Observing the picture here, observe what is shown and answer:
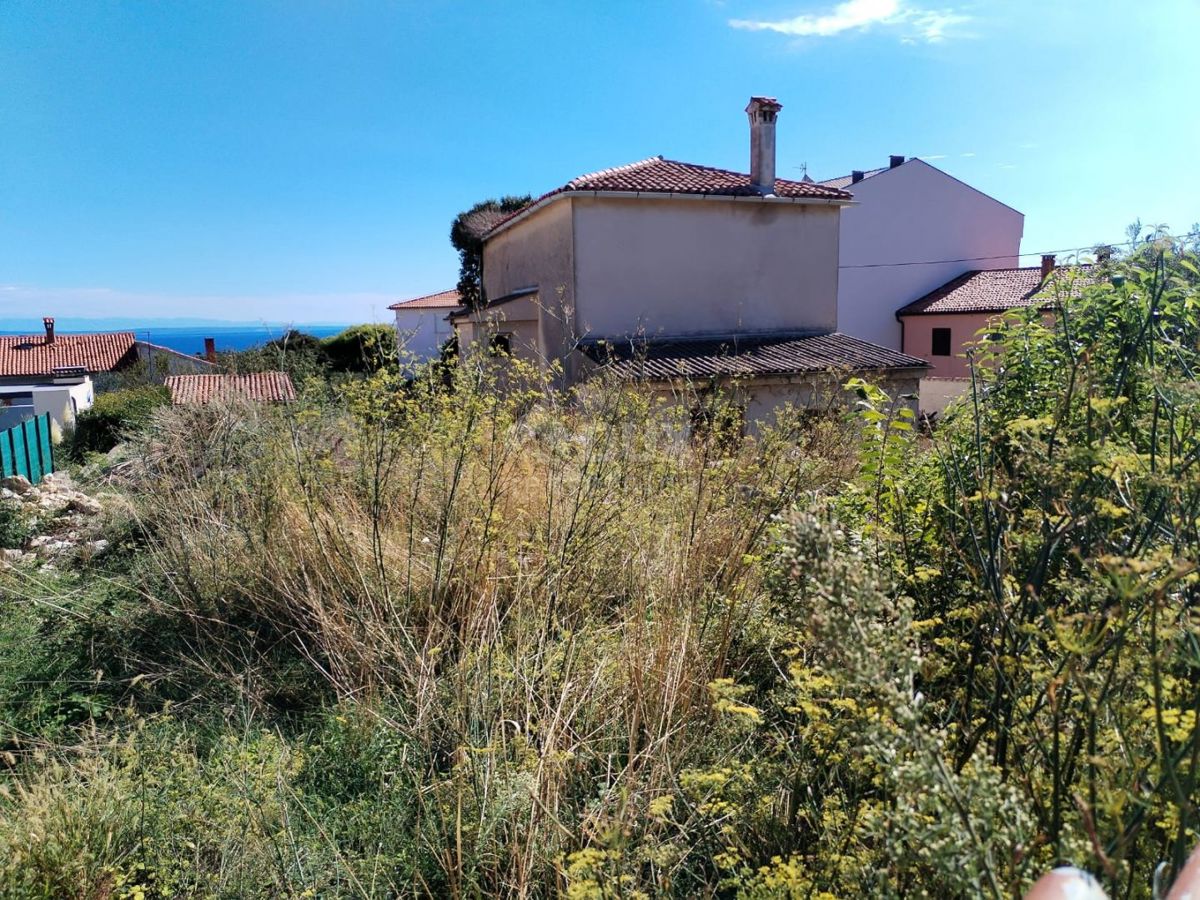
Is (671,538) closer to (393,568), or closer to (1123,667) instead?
(393,568)

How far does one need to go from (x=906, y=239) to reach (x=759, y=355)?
15.3 metres

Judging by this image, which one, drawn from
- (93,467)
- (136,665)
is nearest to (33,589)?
(136,665)

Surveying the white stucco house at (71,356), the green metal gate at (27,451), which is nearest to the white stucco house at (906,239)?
the green metal gate at (27,451)

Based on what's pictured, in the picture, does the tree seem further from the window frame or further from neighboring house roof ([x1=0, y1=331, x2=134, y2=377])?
neighboring house roof ([x1=0, y1=331, x2=134, y2=377])

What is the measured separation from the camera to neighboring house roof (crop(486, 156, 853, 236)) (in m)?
14.2

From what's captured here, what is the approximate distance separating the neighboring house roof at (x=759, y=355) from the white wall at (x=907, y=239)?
36.0 feet

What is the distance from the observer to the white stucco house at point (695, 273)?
1416 centimetres

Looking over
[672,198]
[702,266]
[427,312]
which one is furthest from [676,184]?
[427,312]

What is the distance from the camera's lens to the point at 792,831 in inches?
82.4

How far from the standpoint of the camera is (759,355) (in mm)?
14367

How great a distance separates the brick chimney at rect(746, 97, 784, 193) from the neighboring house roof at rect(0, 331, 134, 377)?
122ft

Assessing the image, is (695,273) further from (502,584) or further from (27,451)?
(502,584)

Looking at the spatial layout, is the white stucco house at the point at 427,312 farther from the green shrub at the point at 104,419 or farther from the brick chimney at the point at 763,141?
the brick chimney at the point at 763,141

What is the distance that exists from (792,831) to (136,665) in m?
3.76
